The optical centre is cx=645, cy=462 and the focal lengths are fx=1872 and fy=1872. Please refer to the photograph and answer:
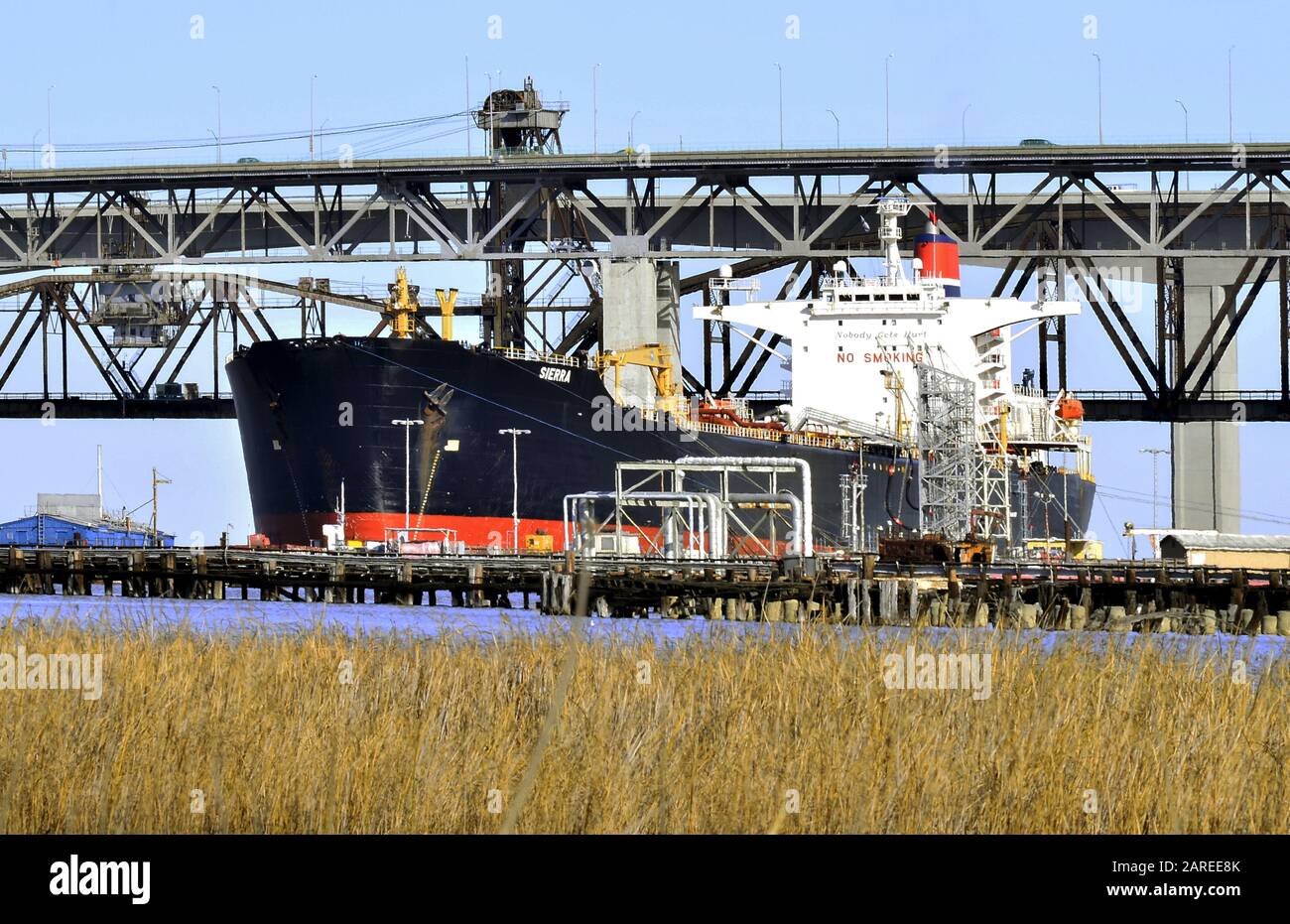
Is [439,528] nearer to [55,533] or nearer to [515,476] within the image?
[515,476]

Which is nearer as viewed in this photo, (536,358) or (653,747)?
(653,747)

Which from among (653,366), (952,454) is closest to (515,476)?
(653,366)

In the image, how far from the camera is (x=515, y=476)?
60.1 metres

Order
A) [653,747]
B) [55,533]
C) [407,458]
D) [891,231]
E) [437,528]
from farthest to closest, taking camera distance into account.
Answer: [55,533], [891,231], [437,528], [407,458], [653,747]

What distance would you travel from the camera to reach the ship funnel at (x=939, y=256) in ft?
264

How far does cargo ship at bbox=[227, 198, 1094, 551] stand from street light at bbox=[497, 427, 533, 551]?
0.10 m

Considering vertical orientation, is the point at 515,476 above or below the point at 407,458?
below

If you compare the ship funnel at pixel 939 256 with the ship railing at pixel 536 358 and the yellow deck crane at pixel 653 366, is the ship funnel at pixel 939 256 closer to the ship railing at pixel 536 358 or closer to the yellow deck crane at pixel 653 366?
the yellow deck crane at pixel 653 366

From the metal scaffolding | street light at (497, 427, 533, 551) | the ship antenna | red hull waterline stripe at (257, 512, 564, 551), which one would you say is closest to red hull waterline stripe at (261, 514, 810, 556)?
red hull waterline stripe at (257, 512, 564, 551)

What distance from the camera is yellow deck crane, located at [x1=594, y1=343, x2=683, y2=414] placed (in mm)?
67562

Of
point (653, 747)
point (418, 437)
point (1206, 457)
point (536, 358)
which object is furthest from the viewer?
point (1206, 457)

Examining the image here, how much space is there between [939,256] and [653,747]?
66405mm
